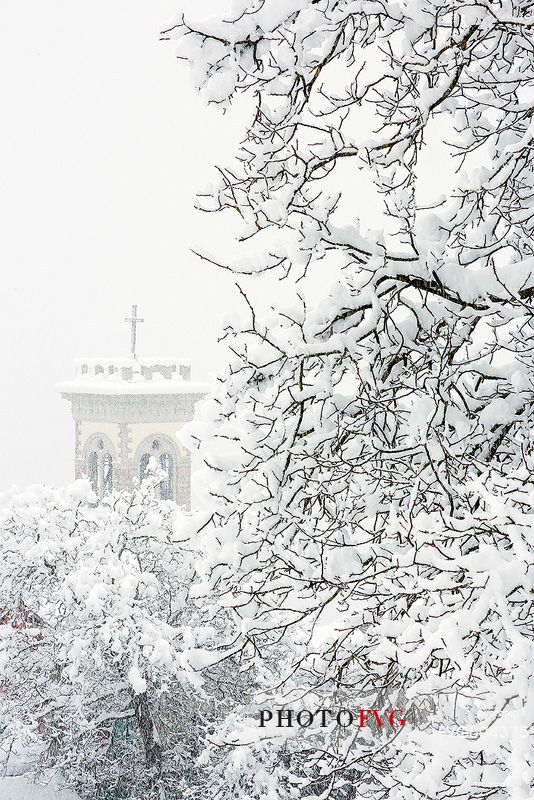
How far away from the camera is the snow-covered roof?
114ft

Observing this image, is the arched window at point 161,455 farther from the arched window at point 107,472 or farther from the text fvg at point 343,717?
the text fvg at point 343,717

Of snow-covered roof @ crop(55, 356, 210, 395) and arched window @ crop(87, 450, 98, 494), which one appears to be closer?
snow-covered roof @ crop(55, 356, 210, 395)

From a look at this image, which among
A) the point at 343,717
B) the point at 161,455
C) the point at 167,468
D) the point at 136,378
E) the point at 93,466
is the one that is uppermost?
the point at 136,378

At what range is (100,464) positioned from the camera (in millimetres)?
36250

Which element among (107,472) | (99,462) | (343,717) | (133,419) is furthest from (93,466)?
(343,717)

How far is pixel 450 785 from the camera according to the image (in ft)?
11.6

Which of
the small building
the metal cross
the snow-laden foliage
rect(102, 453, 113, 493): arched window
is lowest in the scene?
the snow-laden foliage

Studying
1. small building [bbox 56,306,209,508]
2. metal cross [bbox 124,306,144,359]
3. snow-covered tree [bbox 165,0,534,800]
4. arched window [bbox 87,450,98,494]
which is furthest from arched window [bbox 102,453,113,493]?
snow-covered tree [bbox 165,0,534,800]

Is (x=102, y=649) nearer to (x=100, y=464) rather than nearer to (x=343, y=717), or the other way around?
(x=343, y=717)

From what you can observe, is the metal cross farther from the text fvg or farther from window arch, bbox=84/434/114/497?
the text fvg

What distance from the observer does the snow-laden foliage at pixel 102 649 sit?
12.0 metres

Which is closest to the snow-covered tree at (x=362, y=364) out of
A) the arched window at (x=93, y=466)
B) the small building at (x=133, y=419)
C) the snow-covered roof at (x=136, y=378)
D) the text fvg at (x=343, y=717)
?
the text fvg at (x=343, y=717)

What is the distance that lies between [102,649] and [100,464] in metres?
24.6

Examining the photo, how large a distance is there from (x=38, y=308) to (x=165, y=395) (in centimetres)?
5955
